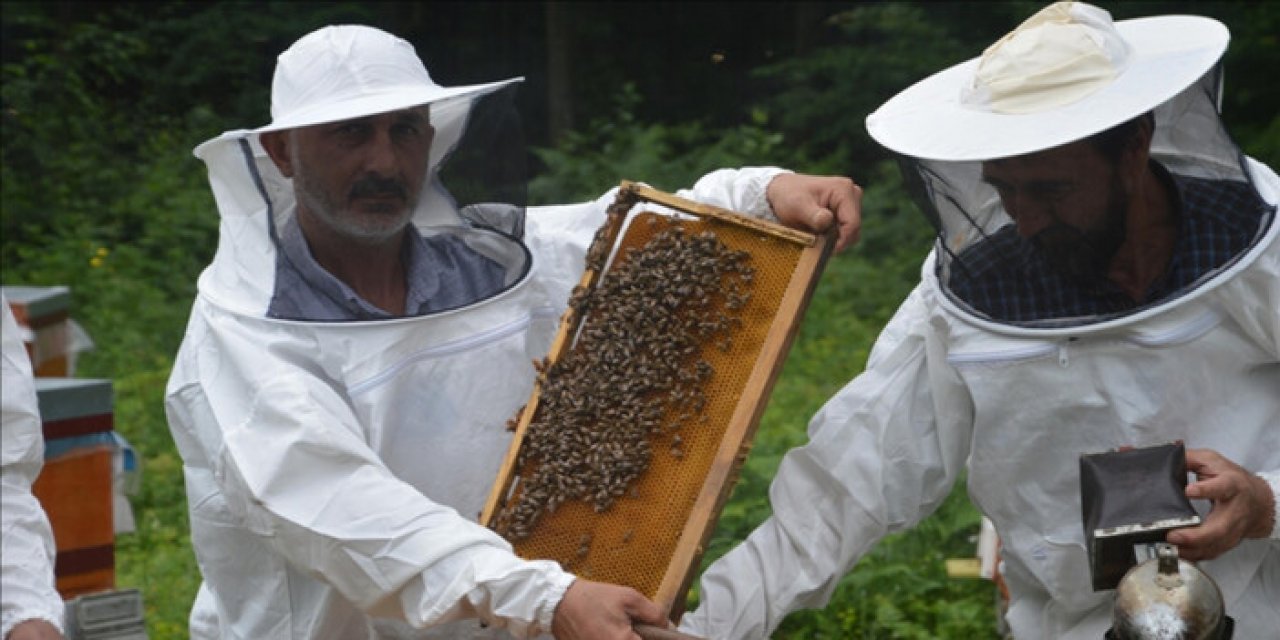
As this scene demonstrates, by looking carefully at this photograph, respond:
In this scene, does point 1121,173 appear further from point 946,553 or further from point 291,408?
A: point 946,553

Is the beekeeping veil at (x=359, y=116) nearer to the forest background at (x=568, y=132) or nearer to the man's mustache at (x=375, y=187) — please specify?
the man's mustache at (x=375, y=187)

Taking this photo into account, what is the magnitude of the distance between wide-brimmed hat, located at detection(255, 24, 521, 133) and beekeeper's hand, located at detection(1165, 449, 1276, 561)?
5.24 ft

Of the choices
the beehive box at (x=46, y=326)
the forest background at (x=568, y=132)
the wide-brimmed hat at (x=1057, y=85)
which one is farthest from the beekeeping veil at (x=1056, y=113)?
the beehive box at (x=46, y=326)

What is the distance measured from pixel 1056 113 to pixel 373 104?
1.34m

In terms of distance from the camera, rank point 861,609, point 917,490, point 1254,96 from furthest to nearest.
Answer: point 1254,96, point 861,609, point 917,490

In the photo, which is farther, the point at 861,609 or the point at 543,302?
the point at 861,609

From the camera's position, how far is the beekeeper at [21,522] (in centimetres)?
312

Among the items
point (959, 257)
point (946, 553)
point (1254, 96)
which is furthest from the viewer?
point (1254, 96)

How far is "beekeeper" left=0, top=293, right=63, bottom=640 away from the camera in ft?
10.2

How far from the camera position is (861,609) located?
561 cm

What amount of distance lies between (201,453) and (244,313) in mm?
366

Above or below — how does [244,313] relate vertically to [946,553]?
above

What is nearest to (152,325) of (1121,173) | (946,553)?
(946,553)

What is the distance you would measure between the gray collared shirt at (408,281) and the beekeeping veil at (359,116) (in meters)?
0.02
